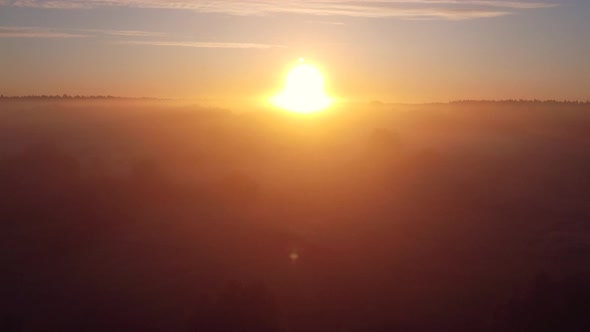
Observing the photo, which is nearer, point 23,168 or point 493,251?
point 493,251

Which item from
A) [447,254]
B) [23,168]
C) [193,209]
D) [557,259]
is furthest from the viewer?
[23,168]

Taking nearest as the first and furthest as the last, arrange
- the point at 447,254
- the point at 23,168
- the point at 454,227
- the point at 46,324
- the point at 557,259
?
the point at 46,324, the point at 557,259, the point at 447,254, the point at 454,227, the point at 23,168

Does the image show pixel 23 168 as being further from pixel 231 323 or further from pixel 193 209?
pixel 231 323

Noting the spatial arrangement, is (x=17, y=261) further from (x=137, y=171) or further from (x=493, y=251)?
(x=493, y=251)

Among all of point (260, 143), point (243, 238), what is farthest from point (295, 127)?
point (243, 238)

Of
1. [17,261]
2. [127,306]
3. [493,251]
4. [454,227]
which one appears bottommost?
[127,306]

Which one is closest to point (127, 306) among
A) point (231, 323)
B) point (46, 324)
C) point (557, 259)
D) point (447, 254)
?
point (46, 324)

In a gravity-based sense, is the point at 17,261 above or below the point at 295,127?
below
